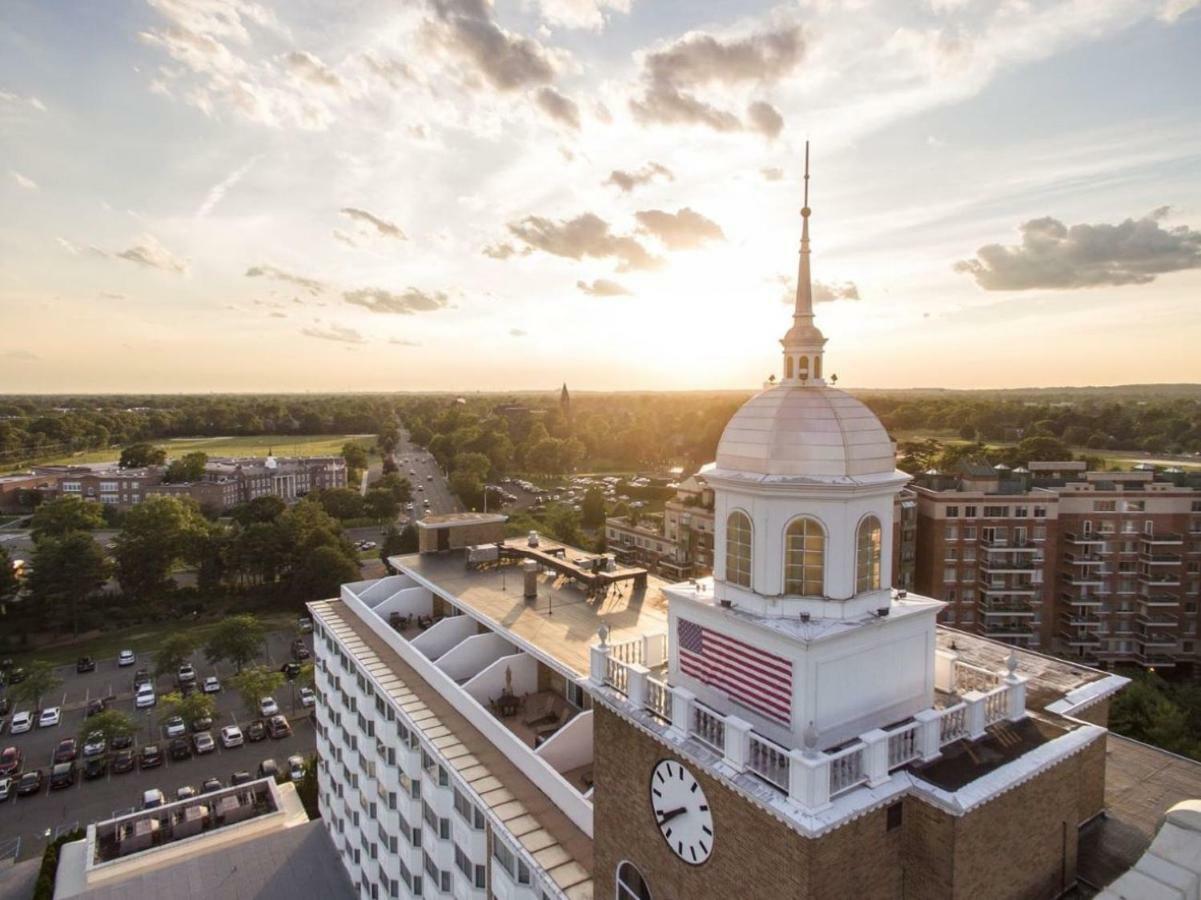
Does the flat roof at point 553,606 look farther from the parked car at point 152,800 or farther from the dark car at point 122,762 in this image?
the dark car at point 122,762

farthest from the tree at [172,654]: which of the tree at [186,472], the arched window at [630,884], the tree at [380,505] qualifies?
the tree at [186,472]

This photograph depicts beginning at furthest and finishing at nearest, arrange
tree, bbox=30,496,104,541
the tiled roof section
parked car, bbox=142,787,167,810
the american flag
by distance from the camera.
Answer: tree, bbox=30,496,104,541, parked car, bbox=142,787,167,810, the tiled roof section, the american flag

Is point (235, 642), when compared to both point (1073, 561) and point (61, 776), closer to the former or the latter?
point (61, 776)

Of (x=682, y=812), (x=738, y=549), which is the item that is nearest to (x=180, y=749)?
(x=682, y=812)

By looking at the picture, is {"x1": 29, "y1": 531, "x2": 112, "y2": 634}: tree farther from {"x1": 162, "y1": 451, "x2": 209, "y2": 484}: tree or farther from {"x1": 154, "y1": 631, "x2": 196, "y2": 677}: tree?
{"x1": 162, "y1": 451, "x2": 209, "y2": 484}: tree

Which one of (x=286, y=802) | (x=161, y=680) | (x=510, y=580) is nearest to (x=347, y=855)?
(x=286, y=802)

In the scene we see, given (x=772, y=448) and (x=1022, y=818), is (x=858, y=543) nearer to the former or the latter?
(x=772, y=448)

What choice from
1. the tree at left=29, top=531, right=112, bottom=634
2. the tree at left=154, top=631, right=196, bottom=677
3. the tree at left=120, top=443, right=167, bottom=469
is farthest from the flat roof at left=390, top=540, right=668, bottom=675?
the tree at left=120, top=443, right=167, bottom=469
